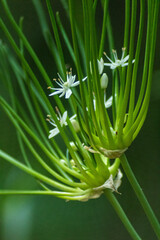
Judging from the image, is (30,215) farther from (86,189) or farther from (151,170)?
(86,189)

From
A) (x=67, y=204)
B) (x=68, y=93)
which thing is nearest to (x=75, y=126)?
(x=68, y=93)

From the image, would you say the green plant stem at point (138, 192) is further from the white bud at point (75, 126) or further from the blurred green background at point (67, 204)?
the blurred green background at point (67, 204)

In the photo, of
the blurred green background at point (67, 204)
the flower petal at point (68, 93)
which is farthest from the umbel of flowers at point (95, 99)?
the blurred green background at point (67, 204)

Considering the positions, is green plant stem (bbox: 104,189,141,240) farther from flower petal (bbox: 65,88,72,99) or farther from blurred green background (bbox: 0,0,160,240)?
blurred green background (bbox: 0,0,160,240)

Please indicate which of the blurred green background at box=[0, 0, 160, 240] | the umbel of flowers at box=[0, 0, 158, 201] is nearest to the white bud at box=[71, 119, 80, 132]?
the umbel of flowers at box=[0, 0, 158, 201]

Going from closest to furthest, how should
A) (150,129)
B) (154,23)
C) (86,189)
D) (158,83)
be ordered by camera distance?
(154,23) < (86,189) < (158,83) < (150,129)

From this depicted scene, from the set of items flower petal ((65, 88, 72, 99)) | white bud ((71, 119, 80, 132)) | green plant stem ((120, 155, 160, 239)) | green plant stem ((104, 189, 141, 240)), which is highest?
flower petal ((65, 88, 72, 99))

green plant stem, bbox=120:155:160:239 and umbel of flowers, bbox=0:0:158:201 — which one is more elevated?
umbel of flowers, bbox=0:0:158:201

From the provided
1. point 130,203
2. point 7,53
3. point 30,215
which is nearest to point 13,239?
point 30,215

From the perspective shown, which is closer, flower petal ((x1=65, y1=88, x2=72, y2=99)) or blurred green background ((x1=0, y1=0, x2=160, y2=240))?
flower petal ((x1=65, y1=88, x2=72, y2=99))
